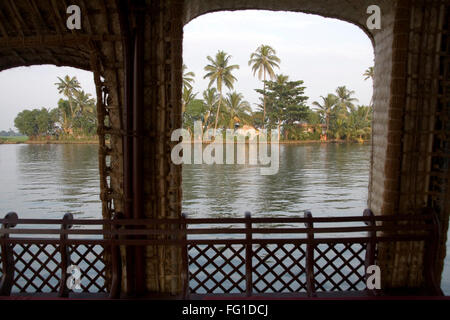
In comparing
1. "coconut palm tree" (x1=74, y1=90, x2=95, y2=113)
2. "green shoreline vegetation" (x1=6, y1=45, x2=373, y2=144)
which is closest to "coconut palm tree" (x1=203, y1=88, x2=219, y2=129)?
"green shoreline vegetation" (x1=6, y1=45, x2=373, y2=144)

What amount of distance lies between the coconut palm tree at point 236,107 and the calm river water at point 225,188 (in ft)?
26.1

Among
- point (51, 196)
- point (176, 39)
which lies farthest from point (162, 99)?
point (51, 196)

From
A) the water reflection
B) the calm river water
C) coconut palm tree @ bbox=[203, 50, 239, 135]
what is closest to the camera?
the calm river water

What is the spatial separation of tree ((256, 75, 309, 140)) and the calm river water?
779cm

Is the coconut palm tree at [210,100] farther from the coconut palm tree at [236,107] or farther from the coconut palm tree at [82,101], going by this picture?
the coconut palm tree at [82,101]

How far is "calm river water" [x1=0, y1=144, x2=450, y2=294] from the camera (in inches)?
561

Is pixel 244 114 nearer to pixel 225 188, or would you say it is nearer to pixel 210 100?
pixel 210 100

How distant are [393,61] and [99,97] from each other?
3.40 metres

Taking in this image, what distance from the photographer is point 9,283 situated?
12.0ft

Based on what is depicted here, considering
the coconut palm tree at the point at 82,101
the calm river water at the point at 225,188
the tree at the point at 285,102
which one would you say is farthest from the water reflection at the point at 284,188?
the coconut palm tree at the point at 82,101

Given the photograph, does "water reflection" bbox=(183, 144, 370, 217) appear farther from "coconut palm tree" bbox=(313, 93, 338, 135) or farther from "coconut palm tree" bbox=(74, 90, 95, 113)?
"coconut palm tree" bbox=(74, 90, 95, 113)

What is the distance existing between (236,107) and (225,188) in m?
17.1

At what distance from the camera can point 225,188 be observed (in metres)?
18.9

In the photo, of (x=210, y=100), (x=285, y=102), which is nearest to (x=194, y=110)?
(x=210, y=100)
